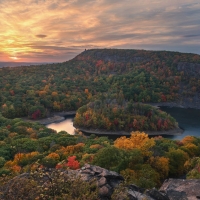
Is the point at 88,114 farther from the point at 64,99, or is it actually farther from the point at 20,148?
the point at 20,148

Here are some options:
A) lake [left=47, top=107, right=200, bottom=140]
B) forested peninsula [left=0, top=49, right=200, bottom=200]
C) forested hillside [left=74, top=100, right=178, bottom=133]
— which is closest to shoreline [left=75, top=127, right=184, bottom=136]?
forested hillside [left=74, top=100, right=178, bottom=133]

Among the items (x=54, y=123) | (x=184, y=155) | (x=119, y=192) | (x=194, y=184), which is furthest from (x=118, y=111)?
(x=119, y=192)

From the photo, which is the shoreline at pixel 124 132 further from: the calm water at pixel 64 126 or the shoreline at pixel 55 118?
the shoreline at pixel 55 118

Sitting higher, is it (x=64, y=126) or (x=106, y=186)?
(x=106, y=186)

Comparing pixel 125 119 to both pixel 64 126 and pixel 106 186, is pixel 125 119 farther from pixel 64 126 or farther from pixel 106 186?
pixel 106 186

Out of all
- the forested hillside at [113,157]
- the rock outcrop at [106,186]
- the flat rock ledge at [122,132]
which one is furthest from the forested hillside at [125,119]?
the rock outcrop at [106,186]

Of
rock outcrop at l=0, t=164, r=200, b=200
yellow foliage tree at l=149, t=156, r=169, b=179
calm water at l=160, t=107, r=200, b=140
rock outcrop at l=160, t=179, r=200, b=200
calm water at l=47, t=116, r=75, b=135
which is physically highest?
rock outcrop at l=0, t=164, r=200, b=200

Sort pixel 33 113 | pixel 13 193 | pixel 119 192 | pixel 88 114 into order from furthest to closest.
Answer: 1. pixel 33 113
2. pixel 88 114
3. pixel 119 192
4. pixel 13 193

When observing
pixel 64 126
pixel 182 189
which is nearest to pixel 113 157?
pixel 182 189

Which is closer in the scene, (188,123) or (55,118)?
(188,123)

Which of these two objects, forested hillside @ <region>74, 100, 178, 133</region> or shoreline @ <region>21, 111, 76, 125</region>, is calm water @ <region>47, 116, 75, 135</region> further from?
shoreline @ <region>21, 111, 76, 125</region>

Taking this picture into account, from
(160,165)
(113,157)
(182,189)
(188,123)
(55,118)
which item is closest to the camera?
(182,189)

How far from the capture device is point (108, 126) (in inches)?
5384

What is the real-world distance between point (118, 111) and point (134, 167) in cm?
9873
